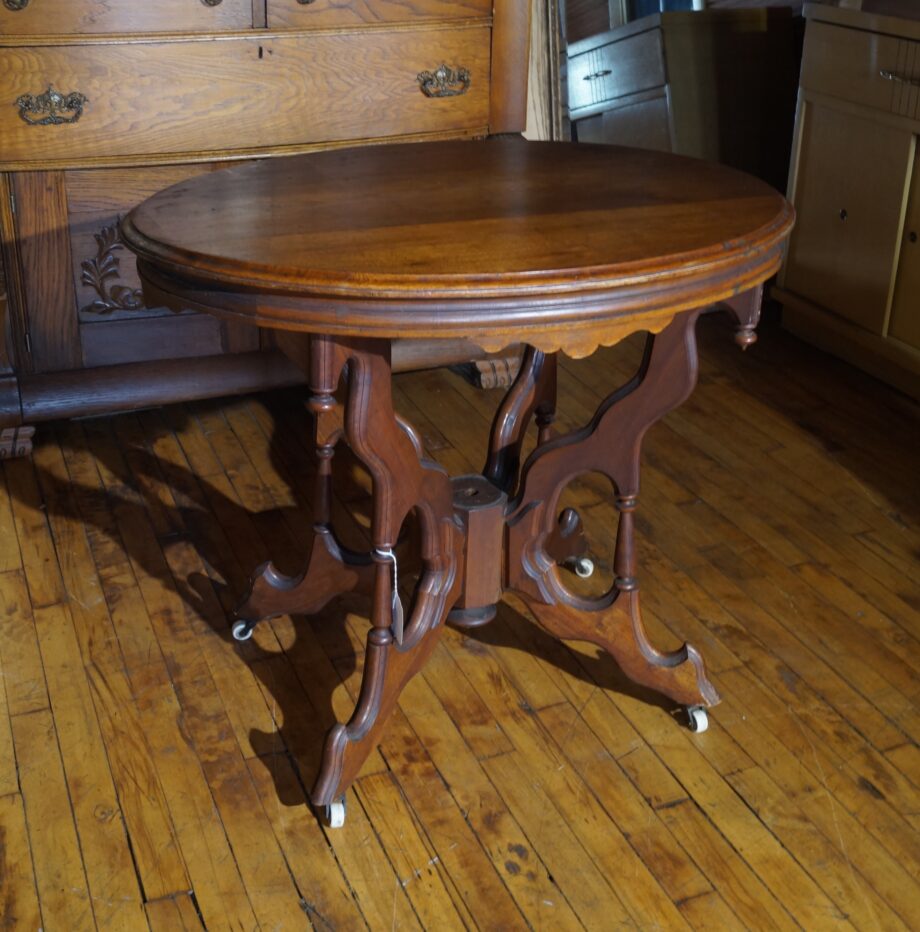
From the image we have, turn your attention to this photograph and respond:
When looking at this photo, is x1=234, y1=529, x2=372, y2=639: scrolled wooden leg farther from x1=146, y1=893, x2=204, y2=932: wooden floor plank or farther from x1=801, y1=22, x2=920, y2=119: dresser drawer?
x1=801, y1=22, x2=920, y2=119: dresser drawer

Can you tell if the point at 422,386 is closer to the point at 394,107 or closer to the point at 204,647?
the point at 394,107

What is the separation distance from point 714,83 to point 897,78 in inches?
39.6

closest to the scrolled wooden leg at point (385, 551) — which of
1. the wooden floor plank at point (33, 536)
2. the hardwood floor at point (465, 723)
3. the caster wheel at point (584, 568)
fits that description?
the hardwood floor at point (465, 723)

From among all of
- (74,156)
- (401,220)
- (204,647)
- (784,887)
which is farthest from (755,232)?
(74,156)

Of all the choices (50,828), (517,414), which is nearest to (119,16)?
(517,414)

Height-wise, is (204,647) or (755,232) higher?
(755,232)

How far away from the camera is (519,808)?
6.14 feet

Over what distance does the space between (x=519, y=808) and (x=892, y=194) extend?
1948mm

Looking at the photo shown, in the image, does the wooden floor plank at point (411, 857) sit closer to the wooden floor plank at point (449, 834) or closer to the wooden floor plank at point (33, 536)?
the wooden floor plank at point (449, 834)

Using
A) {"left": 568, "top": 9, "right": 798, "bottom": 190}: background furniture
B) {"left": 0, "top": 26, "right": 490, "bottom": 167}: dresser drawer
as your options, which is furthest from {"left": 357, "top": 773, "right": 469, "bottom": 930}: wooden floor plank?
{"left": 568, "top": 9, "right": 798, "bottom": 190}: background furniture

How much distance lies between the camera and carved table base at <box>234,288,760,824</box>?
175cm

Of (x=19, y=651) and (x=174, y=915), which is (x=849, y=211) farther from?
(x=174, y=915)

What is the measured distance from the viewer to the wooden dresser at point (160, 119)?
8.82 feet

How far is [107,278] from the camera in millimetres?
2926
